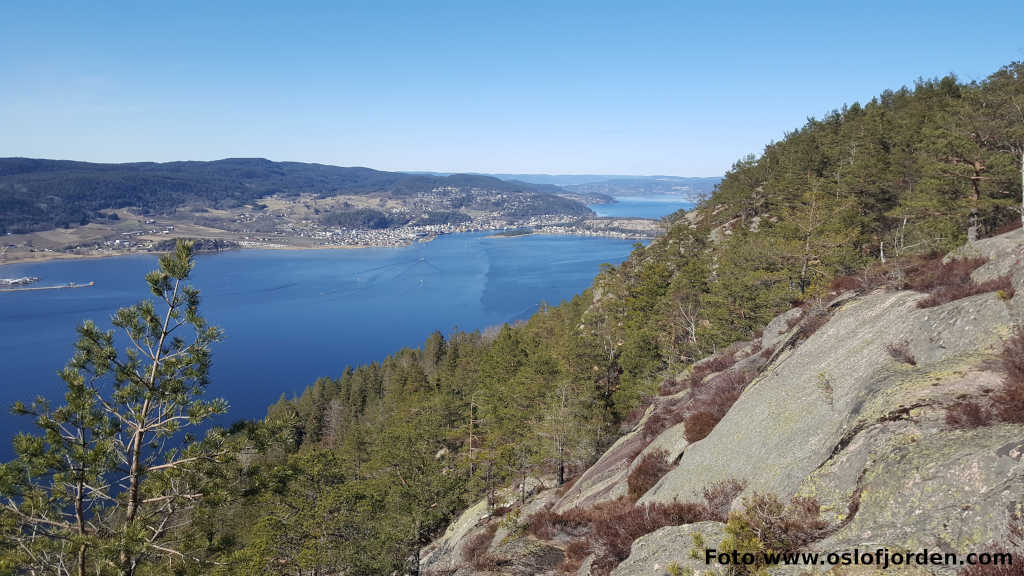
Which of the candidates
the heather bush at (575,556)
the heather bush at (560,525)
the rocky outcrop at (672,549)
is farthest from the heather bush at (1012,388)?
the heather bush at (560,525)

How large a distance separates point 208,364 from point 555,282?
139982mm

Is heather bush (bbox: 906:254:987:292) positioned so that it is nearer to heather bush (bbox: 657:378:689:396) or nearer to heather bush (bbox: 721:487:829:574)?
heather bush (bbox: 721:487:829:574)

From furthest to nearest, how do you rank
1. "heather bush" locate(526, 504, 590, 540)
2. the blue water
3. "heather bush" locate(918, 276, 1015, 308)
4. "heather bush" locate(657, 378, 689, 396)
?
the blue water
"heather bush" locate(657, 378, 689, 396)
"heather bush" locate(526, 504, 590, 540)
"heather bush" locate(918, 276, 1015, 308)

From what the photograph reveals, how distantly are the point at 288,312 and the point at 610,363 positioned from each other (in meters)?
124

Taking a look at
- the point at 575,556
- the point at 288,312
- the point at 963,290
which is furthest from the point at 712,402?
the point at 288,312

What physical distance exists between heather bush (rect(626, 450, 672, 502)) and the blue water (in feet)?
248

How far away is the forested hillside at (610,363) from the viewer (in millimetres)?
17391

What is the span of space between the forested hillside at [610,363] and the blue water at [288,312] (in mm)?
58640

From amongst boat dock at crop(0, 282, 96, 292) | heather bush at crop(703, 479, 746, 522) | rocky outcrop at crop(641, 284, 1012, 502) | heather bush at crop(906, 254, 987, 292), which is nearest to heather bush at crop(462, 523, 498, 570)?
rocky outcrop at crop(641, 284, 1012, 502)

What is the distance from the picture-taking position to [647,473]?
11805mm

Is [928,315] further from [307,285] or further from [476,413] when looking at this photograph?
[307,285]

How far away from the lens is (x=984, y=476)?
4.52 m

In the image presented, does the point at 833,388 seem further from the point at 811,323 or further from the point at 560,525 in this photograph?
the point at 560,525

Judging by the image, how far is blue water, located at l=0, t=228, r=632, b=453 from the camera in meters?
88.4
